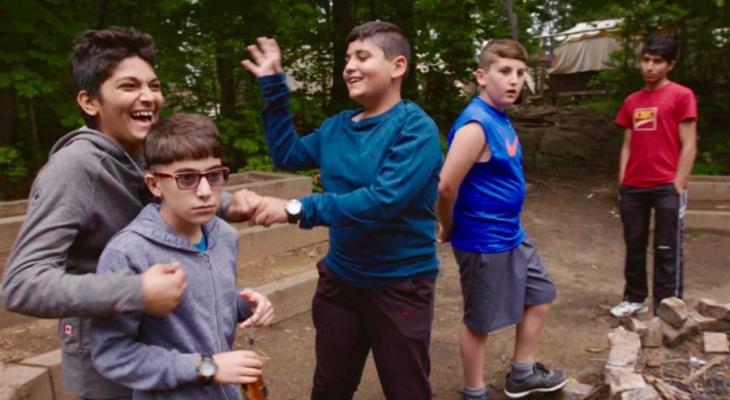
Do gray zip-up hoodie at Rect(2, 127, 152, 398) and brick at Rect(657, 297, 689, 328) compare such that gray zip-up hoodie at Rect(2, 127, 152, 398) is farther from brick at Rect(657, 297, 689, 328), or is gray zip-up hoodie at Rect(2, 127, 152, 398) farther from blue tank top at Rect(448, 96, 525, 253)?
brick at Rect(657, 297, 689, 328)

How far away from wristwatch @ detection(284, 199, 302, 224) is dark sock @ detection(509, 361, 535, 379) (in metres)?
1.93

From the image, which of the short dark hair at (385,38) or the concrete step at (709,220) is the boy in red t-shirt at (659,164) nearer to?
the short dark hair at (385,38)

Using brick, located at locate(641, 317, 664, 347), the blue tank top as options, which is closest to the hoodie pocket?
the blue tank top

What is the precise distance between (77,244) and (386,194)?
1127 millimetres

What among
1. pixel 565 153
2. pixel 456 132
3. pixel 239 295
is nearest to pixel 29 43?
pixel 456 132

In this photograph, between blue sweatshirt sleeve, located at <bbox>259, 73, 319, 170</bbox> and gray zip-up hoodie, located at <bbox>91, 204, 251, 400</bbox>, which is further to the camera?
blue sweatshirt sleeve, located at <bbox>259, 73, 319, 170</bbox>

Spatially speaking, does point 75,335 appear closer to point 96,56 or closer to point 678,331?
point 96,56

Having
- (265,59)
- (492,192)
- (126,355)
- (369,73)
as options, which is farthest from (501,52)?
(126,355)

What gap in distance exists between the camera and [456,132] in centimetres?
360

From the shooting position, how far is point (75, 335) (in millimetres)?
2031

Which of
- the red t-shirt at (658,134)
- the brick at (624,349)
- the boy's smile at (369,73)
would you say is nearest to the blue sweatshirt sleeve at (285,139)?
the boy's smile at (369,73)

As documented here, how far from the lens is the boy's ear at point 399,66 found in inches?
116

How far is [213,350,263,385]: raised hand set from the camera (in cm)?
198

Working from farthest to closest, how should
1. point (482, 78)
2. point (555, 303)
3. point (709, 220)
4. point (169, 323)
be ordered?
point (709, 220)
point (555, 303)
point (482, 78)
point (169, 323)
